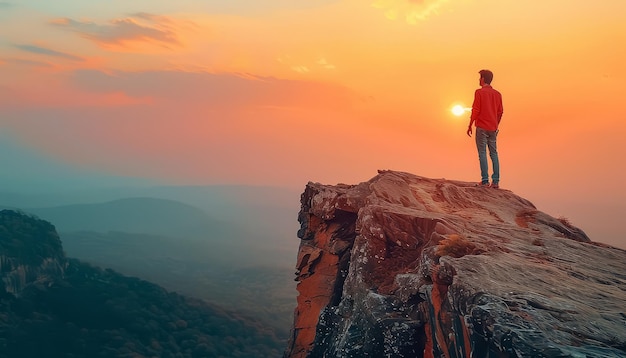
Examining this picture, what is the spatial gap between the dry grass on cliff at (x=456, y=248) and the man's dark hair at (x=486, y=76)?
1162cm

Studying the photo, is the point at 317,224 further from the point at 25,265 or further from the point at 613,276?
the point at 25,265

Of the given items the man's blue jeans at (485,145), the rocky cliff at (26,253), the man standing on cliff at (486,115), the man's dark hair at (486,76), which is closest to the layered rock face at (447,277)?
the man's blue jeans at (485,145)

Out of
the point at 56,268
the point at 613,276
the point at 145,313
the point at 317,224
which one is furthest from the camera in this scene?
the point at 56,268

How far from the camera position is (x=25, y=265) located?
135 meters

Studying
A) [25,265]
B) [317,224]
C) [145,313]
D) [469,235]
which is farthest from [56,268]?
[469,235]

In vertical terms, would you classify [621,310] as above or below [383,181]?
below

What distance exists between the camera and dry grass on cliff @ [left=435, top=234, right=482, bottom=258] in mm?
13109

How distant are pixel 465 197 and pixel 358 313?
9.15 m

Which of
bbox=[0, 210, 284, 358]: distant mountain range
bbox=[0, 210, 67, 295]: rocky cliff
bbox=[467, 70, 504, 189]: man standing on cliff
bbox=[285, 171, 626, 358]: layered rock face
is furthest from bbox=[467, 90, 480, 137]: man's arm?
bbox=[0, 210, 67, 295]: rocky cliff

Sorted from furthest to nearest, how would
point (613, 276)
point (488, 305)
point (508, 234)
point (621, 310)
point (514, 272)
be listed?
point (508, 234)
point (613, 276)
point (514, 272)
point (621, 310)
point (488, 305)

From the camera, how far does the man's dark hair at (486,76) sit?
2243 centimetres

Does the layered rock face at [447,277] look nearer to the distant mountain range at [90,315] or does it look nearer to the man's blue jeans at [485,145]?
the man's blue jeans at [485,145]

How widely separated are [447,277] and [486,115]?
12.9 m

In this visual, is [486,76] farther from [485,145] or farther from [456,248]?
[456,248]
